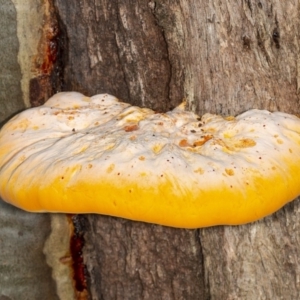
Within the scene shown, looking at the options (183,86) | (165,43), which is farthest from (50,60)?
(183,86)

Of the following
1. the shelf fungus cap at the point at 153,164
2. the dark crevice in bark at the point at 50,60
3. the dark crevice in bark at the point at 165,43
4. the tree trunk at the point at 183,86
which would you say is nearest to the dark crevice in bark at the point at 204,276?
the tree trunk at the point at 183,86

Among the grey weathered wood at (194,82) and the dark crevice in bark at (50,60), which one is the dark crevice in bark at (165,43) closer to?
the grey weathered wood at (194,82)

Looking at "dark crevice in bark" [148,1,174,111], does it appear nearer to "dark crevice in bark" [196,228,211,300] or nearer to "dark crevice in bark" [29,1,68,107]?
"dark crevice in bark" [29,1,68,107]

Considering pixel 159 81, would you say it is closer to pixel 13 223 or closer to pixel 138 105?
pixel 138 105

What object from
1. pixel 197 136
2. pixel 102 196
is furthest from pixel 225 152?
pixel 102 196

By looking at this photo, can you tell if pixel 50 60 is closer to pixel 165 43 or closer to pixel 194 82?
pixel 165 43

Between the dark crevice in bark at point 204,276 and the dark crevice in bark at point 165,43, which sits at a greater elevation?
the dark crevice in bark at point 165,43
